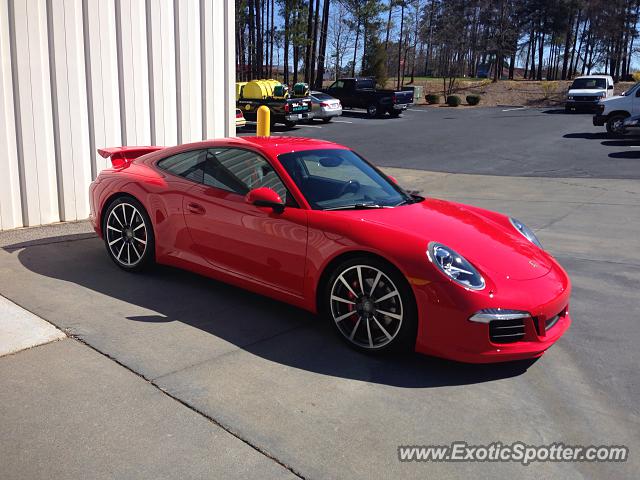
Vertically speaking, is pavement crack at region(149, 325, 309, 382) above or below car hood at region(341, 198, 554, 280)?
below

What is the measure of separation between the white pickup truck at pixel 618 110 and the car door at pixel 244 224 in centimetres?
1744

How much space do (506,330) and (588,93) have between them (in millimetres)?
31727

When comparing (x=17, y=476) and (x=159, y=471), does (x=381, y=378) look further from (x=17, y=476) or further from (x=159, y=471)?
(x=17, y=476)

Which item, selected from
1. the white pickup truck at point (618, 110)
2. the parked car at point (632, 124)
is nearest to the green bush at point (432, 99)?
the white pickup truck at point (618, 110)

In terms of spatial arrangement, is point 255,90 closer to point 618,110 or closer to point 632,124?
point 618,110

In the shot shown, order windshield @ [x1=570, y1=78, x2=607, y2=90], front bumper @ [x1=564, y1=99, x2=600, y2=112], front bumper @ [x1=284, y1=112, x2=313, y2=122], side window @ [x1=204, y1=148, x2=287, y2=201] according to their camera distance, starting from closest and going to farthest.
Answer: side window @ [x1=204, y1=148, x2=287, y2=201]
front bumper @ [x1=284, y1=112, x2=313, y2=122]
front bumper @ [x1=564, y1=99, x2=600, y2=112]
windshield @ [x1=570, y1=78, x2=607, y2=90]

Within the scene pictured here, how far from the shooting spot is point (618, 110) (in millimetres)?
20188

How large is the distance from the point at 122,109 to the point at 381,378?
5.82 m

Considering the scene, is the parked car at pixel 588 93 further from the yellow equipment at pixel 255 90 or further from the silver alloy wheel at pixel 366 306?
the silver alloy wheel at pixel 366 306

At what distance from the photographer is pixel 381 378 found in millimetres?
3861

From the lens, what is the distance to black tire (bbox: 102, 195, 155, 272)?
550cm

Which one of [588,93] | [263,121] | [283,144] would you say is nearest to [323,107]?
[588,93]

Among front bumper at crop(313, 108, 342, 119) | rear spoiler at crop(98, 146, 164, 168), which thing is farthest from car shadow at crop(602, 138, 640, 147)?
rear spoiler at crop(98, 146, 164, 168)

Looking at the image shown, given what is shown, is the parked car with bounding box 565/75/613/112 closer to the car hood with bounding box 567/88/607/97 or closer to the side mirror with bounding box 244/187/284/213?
the car hood with bounding box 567/88/607/97
